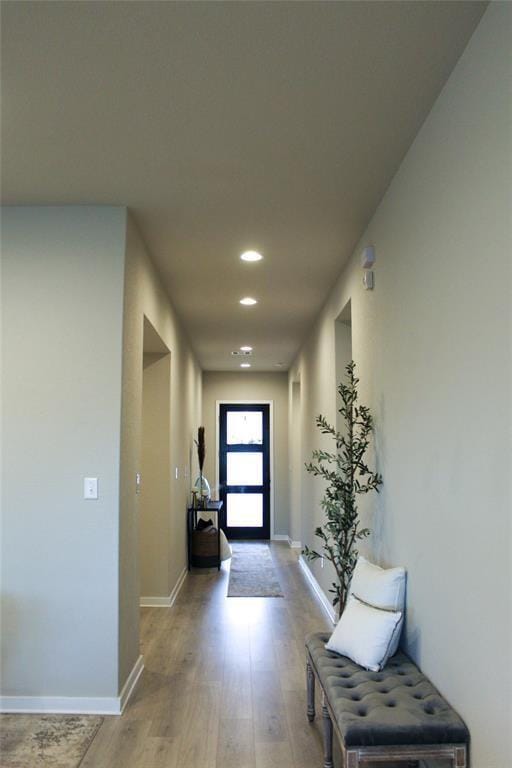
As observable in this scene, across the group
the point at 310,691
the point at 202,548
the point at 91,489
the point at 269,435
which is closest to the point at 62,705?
the point at 91,489

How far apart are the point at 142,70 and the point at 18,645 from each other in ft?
9.22

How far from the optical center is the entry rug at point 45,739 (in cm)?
278

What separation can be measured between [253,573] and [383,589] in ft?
15.2

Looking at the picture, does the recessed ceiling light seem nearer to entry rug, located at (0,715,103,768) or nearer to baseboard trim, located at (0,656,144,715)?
baseboard trim, located at (0,656,144,715)

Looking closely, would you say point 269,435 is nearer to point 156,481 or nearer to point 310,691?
point 156,481

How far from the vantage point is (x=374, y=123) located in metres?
2.62

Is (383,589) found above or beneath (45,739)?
above

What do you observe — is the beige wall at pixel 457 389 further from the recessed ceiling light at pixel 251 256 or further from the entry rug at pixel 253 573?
the entry rug at pixel 253 573

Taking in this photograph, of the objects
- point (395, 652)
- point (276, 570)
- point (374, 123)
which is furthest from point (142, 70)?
point (276, 570)

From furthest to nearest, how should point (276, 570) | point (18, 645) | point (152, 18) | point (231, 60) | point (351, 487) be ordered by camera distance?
point (276, 570) → point (351, 487) → point (18, 645) → point (231, 60) → point (152, 18)

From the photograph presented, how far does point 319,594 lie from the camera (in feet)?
19.2

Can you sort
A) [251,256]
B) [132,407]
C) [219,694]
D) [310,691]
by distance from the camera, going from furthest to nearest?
[251,256] < [132,407] < [219,694] < [310,691]

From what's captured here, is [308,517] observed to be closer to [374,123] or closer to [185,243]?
[185,243]

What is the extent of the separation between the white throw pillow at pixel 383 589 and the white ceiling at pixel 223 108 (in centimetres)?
190
